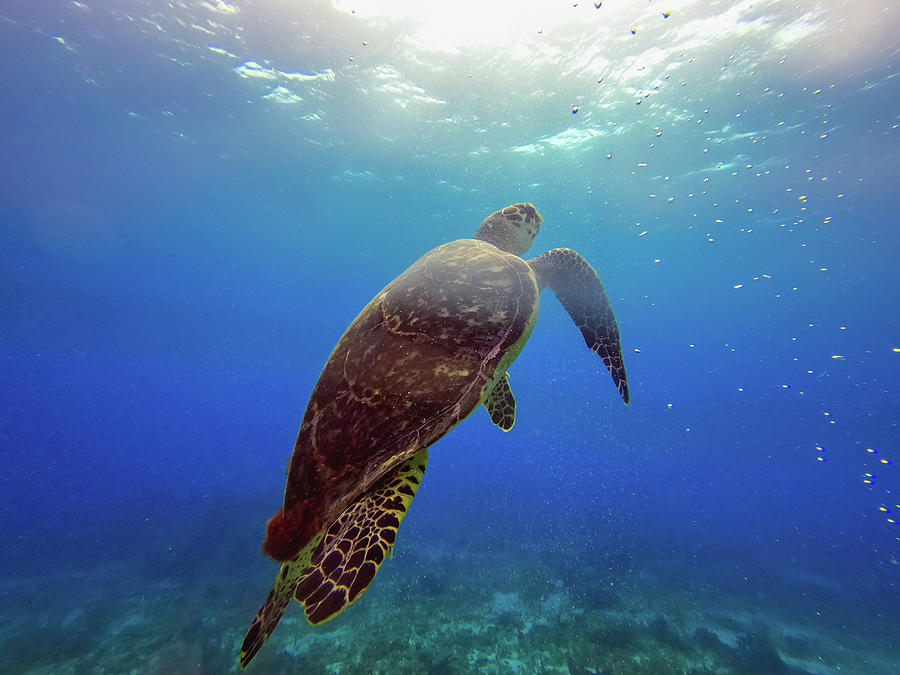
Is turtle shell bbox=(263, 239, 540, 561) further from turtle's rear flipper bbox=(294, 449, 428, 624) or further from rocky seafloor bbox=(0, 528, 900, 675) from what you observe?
rocky seafloor bbox=(0, 528, 900, 675)

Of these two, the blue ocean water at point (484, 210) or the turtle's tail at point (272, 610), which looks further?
the blue ocean water at point (484, 210)

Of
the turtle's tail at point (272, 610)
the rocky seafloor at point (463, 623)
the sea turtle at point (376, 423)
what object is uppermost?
the sea turtle at point (376, 423)

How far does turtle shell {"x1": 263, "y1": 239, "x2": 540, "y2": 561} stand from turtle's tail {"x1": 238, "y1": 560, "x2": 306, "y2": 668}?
0.53ft

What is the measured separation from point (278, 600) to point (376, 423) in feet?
3.53

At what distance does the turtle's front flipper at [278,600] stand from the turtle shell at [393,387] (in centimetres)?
10

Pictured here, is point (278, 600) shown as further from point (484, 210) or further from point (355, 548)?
point (484, 210)

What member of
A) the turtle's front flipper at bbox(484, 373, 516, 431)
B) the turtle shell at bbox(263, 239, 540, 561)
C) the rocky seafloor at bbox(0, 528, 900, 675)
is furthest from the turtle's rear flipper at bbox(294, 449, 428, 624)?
the rocky seafloor at bbox(0, 528, 900, 675)

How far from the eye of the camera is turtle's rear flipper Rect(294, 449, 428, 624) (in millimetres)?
1529

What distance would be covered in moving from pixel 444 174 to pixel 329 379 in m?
19.6

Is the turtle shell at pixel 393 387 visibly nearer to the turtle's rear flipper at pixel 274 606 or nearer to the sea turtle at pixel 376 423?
the sea turtle at pixel 376 423

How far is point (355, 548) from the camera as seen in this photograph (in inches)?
67.7

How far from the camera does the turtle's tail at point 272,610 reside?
1706 mm

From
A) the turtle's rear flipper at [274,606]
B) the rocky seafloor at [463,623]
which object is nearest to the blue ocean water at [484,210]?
the rocky seafloor at [463,623]

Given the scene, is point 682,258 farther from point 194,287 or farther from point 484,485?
point 194,287
